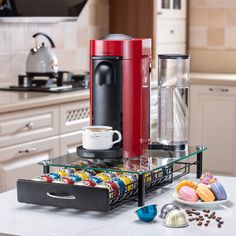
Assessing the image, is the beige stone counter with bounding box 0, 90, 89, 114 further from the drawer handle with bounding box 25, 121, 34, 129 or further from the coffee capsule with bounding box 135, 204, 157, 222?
the coffee capsule with bounding box 135, 204, 157, 222

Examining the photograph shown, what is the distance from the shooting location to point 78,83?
13.4 ft

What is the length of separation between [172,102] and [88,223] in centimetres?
53

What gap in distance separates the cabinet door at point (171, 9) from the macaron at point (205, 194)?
10.9ft

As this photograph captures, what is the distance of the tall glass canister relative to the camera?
191cm

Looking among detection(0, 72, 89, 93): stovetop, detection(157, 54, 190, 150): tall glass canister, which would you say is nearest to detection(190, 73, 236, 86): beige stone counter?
detection(0, 72, 89, 93): stovetop

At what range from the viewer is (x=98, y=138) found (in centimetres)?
176

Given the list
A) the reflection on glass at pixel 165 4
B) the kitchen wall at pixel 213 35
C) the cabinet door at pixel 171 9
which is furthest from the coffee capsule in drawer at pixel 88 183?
the kitchen wall at pixel 213 35

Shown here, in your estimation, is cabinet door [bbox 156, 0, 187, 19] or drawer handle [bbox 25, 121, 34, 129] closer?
drawer handle [bbox 25, 121, 34, 129]

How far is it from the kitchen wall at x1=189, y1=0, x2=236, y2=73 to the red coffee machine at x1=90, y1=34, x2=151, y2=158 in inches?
144

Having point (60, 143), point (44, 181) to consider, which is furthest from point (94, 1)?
point (44, 181)

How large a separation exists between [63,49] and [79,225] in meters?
3.21

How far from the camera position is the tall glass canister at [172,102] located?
1.91 metres

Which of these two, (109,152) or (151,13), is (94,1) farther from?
(109,152)

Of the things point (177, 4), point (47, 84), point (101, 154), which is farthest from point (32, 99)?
point (177, 4)
